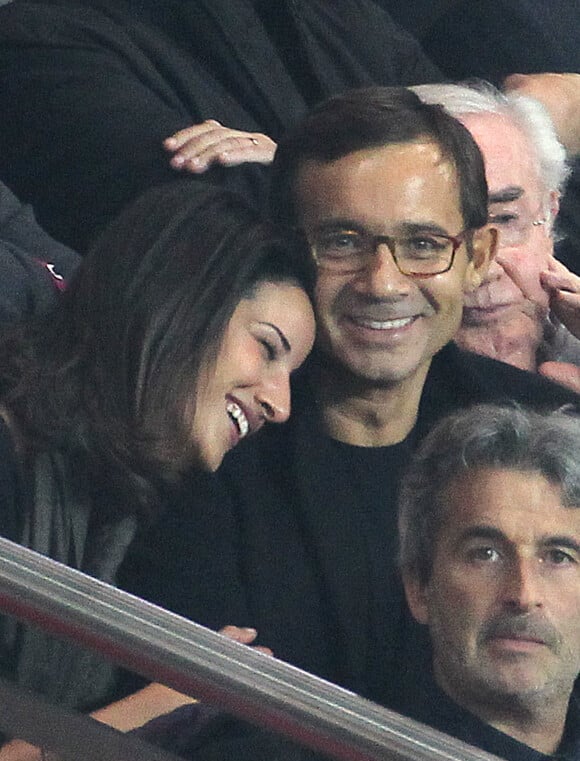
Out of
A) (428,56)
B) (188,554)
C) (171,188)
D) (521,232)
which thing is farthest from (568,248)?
(188,554)

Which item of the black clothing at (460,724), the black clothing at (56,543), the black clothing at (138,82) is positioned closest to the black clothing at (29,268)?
the black clothing at (138,82)

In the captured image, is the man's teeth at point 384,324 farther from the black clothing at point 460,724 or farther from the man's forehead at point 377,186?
the black clothing at point 460,724

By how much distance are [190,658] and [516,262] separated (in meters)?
0.60

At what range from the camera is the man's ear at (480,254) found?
5.33 ft

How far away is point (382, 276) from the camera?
155cm

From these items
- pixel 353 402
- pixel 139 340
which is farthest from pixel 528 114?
pixel 139 340

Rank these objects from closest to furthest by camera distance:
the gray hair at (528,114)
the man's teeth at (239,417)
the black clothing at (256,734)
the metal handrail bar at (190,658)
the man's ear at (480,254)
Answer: the metal handrail bar at (190,658) → the black clothing at (256,734) → the man's teeth at (239,417) → the man's ear at (480,254) → the gray hair at (528,114)

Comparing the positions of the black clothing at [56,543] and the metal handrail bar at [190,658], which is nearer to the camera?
the metal handrail bar at [190,658]

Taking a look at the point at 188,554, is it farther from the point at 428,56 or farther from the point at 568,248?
the point at 428,56

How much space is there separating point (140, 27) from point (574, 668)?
758 mm

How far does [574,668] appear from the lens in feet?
4.92

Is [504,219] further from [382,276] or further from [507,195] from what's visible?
[382,276]

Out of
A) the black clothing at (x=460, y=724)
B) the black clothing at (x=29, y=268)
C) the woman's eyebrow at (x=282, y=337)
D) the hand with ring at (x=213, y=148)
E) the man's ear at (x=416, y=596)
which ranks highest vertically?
the black clothing at (x=29, y=268)

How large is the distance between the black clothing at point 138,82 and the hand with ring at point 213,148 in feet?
0.04
